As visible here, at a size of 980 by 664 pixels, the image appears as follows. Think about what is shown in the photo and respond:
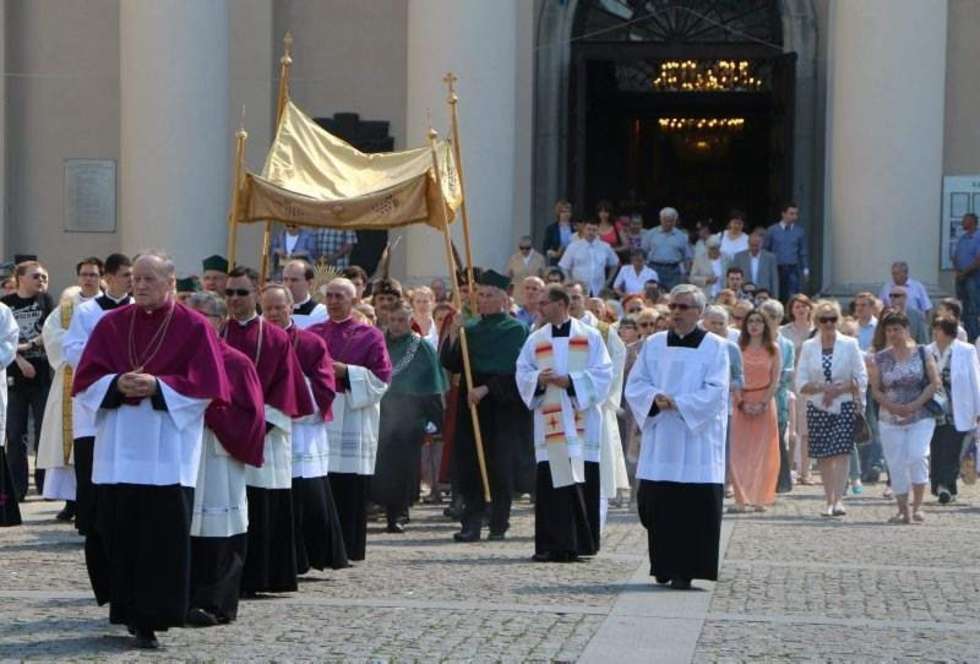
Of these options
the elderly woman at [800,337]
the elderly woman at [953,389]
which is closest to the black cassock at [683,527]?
the elderly woman at [953,389]

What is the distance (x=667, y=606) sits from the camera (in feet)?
41.6

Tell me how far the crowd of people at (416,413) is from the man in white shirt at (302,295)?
0.05 ft

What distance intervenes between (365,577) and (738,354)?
5.54 m

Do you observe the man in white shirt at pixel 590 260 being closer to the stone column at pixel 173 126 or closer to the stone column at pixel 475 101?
the stone column at pixel 475 101

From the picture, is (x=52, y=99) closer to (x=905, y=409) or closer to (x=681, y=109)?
(x=681, y=109)

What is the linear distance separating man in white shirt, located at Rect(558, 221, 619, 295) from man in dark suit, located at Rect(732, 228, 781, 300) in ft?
4.18

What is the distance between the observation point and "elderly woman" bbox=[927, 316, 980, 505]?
18969 millimetres

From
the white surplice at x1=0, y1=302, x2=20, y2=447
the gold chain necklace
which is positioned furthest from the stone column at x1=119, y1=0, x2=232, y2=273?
the gold chain necklace

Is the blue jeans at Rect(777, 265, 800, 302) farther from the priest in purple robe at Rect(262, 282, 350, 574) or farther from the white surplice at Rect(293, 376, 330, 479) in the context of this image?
the white surplice at Rect(293, 376, 330, 479)

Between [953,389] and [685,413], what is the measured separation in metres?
5.88

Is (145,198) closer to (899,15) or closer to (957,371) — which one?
(899,15)

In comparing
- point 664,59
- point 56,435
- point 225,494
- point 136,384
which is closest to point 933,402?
point 56,435

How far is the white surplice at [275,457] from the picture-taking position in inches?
499

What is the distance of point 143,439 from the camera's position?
11055mm
